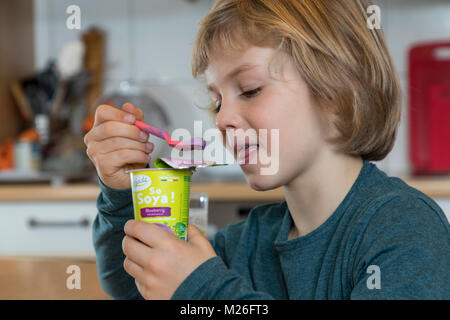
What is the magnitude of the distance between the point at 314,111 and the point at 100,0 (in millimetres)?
1808

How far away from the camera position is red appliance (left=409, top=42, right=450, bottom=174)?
1860mm

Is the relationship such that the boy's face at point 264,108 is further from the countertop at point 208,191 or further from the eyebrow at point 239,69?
the countertop at point 208,191

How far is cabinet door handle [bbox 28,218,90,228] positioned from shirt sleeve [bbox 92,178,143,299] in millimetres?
922

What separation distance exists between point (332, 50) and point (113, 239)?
451mm

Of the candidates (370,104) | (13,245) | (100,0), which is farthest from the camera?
(100,0)

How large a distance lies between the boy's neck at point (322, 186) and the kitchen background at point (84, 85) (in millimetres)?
1078

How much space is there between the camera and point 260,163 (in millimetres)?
754

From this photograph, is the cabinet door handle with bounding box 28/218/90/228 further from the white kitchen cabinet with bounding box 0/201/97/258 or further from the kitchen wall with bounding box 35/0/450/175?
the kitchen wall with bounding box 35/0/450/175

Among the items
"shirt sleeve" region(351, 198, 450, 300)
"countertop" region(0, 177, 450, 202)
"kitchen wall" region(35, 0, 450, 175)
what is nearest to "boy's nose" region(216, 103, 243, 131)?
"shirt sleeve" region(351, 198, 450, 300)

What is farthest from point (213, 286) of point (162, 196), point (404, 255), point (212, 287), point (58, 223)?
point (58, 223)

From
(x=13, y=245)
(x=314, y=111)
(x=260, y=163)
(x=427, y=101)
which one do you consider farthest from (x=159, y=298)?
(x=427, y=101)

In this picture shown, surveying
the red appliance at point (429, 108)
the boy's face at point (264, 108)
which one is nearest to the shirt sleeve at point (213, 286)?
the boy's face at point (264, 108)

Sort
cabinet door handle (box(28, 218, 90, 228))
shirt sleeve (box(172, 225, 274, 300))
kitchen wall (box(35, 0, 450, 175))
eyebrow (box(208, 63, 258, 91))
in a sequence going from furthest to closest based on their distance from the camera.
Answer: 1. kitchen wall (box(35, 0, 450, 175))
2. cabinet door handle (box(28, 218, 90, 228))
3. eyebrow (box(208, 63, 258, 91))
4. shirt sleeve (box(172, 225, 274, 300))
